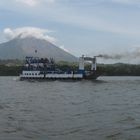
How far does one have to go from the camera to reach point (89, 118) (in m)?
37.1

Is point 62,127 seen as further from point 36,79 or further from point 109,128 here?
point 36,79

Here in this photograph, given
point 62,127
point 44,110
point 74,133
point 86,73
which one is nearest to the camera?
point 74,133

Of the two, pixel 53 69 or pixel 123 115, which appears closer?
pixel 123 115

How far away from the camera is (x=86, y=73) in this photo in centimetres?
13938

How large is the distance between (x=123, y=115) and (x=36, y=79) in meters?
105

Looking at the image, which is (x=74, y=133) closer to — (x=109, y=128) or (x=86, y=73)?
(x=109, y=128)

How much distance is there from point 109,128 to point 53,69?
112052 millimetres

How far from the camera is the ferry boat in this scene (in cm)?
13725

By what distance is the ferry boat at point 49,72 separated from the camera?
137250mm

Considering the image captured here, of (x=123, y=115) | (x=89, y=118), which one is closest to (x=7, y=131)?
(x=89, y=118)

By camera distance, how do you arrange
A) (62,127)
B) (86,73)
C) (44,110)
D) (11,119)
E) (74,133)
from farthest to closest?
(86,73), (44,110), (11,119), (62,127), (74,133)

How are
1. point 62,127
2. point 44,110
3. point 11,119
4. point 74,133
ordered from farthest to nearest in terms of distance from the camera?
point 44,110 → point 11,119 → point 62,127 → point 74,133

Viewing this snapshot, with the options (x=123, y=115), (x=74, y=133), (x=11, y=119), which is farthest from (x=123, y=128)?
(x=11, y=119)

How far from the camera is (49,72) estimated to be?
140 metres
